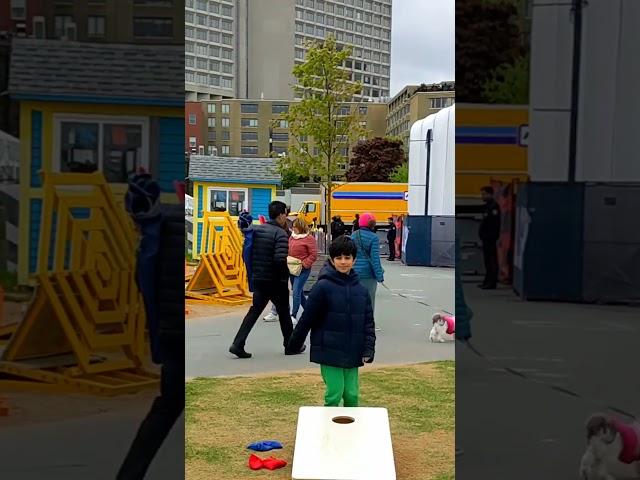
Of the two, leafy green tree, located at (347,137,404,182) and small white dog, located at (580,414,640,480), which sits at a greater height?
leafy green tree, located at (347,137,404,182)

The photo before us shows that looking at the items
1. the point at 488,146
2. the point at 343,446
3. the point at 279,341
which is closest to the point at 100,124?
the point at 488,146

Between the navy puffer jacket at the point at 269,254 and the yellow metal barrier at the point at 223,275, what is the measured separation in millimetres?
4154

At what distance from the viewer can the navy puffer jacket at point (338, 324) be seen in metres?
4.39

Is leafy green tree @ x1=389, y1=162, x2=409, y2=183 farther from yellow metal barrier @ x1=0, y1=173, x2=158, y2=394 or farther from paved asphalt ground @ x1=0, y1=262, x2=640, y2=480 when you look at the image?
yellow metal barrier @ x1=0, y1=173, x2=158, y2=394

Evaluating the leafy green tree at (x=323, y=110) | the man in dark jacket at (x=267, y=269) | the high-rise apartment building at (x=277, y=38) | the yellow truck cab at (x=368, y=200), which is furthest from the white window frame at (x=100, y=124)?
the high-rise apartment building at (x=277, y=38)

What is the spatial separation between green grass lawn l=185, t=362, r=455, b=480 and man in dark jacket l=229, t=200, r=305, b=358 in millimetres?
895

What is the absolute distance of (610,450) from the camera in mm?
2557

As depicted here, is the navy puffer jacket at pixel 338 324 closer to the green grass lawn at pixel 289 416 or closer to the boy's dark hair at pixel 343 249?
the boy's dark hair at pixel 343 249

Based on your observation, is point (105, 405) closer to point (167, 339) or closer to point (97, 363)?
point (97, 363)

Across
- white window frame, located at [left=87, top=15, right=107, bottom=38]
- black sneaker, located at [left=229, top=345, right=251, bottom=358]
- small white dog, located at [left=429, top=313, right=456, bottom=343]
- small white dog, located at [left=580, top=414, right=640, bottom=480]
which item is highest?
white window frame, located at [left=87, top=15, right=107, bottom=38]

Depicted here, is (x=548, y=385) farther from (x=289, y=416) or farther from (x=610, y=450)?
(x=289, y=416)

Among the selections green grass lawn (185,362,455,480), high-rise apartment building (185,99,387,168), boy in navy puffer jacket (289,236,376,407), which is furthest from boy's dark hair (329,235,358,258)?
high-rise apartment building (185,99,387,168)

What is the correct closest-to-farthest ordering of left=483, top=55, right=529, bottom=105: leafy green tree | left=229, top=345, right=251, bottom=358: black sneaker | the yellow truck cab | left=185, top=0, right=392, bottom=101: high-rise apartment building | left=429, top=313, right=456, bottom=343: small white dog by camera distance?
1. left=483, top=55, right=529, bottom=105: leafy green tree
2. left=229, top=345, right=251, bottom=358: black sneaker
3. left=429, top=313, right=456, bottom=343: small white dog
4. the yellow truck cab
5. left=185, top=0, right=392, bottom=101: high-rise apartment building

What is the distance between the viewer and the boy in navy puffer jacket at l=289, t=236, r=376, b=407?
4.39 metres
